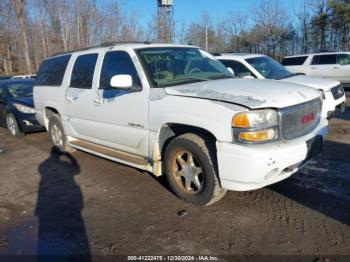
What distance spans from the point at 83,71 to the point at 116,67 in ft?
3.24

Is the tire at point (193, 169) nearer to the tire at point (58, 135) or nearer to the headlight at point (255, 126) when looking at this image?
the headlight at point (255, 126)

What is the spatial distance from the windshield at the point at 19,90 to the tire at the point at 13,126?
66 cm

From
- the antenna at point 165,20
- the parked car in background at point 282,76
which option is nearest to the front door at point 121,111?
the parked car in background at point 282,76

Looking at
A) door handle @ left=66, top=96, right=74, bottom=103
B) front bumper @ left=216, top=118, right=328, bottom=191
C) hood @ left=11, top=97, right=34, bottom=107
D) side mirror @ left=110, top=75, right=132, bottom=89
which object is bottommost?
front bumper @ left=216, top=118, right=328, bottom=191

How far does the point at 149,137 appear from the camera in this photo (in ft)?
14.7

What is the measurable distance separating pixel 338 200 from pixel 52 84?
5248 millimetres

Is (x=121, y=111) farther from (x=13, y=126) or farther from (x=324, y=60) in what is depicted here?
(x=324, y=60)

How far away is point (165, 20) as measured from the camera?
120 ft

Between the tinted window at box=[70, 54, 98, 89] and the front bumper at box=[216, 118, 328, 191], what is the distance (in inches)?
108

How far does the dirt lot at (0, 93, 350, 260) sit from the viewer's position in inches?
134

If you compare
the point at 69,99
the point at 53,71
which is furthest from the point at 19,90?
the point at 69,99

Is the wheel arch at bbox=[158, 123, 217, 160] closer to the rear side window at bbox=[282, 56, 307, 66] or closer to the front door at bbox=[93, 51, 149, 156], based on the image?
the front door at bbox=[93, 51, 149, 156]

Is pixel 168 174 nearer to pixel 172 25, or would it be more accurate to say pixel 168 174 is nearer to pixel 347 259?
pixel 347 259

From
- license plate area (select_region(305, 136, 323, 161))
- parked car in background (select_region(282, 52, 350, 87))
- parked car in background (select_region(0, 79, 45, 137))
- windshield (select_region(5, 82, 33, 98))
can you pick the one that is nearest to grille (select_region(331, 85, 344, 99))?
license plate area (select_region(305, 136, 323, 161))
